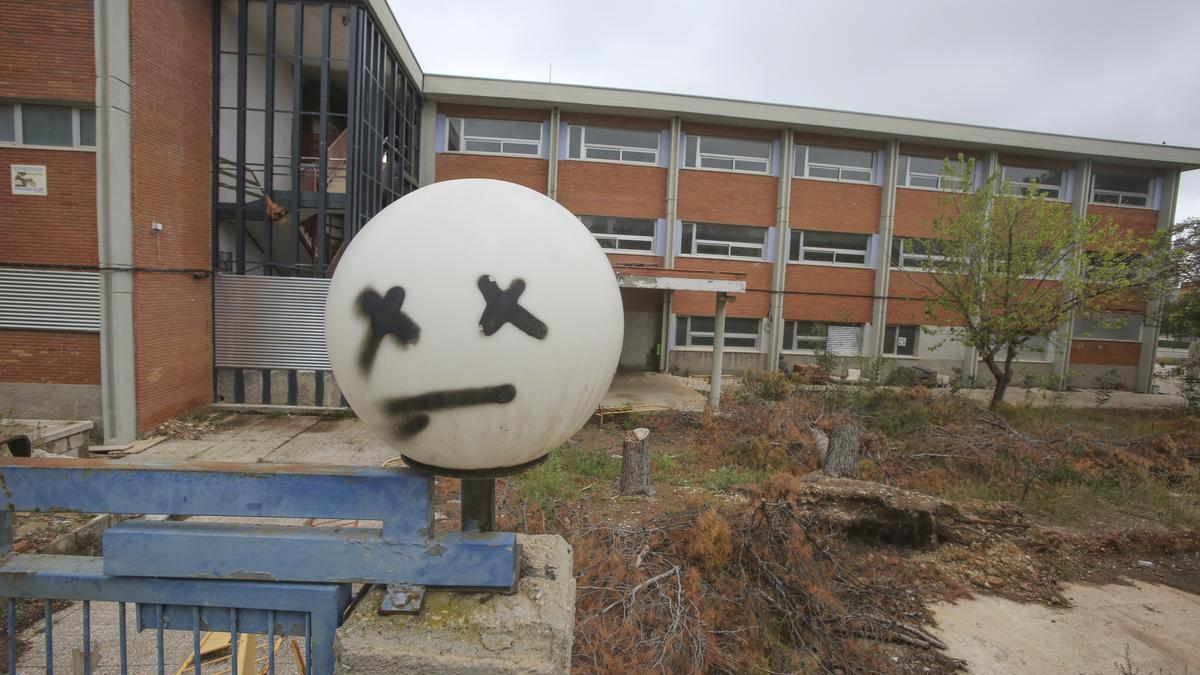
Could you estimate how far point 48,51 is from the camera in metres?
7.34

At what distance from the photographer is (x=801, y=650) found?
3648mm

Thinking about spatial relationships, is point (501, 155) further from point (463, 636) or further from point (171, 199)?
point (463, 636)

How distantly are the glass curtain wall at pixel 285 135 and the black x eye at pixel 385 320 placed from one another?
9.63 m

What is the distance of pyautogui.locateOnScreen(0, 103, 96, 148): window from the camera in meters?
7.52

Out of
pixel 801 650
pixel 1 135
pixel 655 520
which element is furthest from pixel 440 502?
pixel 1 135

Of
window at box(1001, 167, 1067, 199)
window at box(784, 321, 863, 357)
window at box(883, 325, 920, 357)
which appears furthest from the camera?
window at box(1001, 167, 1067, 199)

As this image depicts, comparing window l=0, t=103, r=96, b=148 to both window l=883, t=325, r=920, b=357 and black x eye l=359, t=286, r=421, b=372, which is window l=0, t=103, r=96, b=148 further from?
window l=883, t=325, r=920, b=357

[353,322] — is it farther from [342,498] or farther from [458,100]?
[458,100]

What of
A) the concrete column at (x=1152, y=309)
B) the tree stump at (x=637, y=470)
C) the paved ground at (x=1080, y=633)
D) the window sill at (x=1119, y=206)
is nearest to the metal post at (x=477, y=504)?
the paved ground at (x=1080, y=633)

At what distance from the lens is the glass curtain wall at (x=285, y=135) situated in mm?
9477

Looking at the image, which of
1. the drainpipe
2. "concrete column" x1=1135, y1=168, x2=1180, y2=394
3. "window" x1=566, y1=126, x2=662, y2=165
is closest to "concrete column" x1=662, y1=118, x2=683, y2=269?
the drainpipe

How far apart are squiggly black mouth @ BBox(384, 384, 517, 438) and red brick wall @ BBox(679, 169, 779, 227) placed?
16.1 m

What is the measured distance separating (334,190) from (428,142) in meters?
5.66

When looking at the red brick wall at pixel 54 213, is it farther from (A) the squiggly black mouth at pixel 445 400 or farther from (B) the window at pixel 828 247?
(B) the window at pixel 828 247
